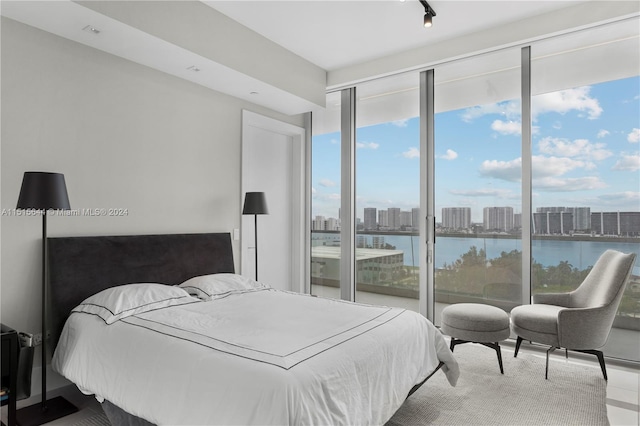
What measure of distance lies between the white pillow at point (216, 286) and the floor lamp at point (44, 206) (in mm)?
1017

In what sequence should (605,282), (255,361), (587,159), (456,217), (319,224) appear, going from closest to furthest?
(255,361), (605,282), (587,159), (456,217), (319,224)

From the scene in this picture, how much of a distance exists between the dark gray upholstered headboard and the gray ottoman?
86.1 inches

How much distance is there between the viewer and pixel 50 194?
2406mm

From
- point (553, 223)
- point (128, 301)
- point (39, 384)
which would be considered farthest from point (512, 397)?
point (39, 384)

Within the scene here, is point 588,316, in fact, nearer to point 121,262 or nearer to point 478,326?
point 478,326

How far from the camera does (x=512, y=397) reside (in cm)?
274

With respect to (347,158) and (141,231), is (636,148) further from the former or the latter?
(141,231)

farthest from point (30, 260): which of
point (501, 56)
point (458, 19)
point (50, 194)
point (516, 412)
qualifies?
point (501, 56)

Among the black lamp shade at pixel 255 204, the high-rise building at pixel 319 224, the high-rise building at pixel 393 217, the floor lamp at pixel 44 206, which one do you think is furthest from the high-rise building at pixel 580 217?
the floor lamp at pixel 44 206

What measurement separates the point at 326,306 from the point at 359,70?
9.88ft

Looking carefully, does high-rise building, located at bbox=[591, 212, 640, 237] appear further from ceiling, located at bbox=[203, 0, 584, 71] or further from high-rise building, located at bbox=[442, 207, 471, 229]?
ceiling, located at bbox=[203, 0, 584, 71]

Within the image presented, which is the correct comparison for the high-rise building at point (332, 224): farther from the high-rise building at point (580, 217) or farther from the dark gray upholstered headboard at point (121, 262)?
the high-rise building at point (580, 217)

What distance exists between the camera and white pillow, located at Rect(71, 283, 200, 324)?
2561 millimetres

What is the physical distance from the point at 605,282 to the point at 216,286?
306cm
